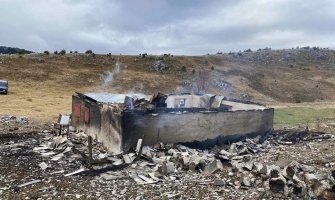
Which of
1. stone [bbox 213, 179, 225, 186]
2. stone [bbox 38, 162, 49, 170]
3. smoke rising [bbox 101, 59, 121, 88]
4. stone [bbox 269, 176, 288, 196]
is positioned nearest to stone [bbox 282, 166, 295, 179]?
stone [bbox 269, 176, 288, 196]

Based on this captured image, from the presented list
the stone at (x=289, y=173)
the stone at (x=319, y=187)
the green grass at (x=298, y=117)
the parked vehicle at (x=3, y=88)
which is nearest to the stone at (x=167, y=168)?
the stone at (x=289, y=173)

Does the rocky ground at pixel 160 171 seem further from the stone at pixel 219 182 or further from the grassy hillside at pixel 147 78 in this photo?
the grassy hillside at pixel 147 78

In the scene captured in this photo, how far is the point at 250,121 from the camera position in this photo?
14453 millimetres

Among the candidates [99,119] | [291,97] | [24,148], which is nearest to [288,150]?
[99,119]

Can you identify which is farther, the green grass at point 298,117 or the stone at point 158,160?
the green grass at point 298,117

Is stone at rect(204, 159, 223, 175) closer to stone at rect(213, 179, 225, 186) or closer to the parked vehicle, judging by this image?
A: stone at rect(213, 179, 225, 186)

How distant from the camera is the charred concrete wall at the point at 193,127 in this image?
11.2 m

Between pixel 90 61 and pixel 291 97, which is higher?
pixel 90 61

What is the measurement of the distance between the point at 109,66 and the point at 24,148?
1304 inches

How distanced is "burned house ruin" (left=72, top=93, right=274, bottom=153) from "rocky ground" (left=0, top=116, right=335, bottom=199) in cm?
40

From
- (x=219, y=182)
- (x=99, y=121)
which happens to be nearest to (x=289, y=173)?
(x=219, y=182)

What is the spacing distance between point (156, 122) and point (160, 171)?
2.30 metres

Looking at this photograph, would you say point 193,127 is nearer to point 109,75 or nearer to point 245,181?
point 245,181

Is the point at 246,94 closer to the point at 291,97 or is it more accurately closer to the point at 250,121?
the point at 291,97
